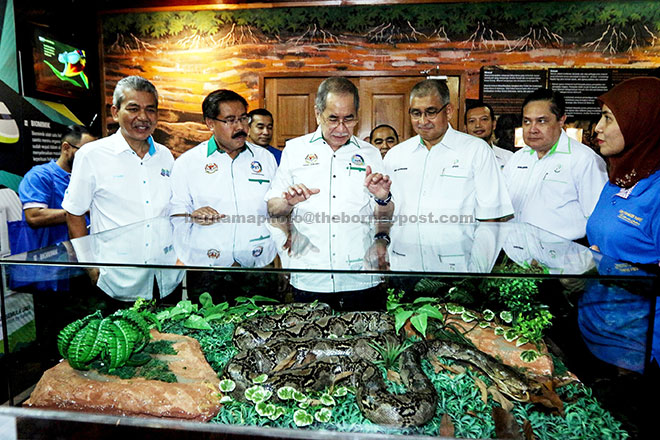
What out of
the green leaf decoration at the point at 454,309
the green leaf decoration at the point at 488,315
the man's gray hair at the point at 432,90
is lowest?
the green leaf decoration at the point at 488,315

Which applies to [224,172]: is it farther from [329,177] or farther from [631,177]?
[631,177]

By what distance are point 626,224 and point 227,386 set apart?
1.87 m

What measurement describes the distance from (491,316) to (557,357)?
46cm

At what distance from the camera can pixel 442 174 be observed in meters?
3.59

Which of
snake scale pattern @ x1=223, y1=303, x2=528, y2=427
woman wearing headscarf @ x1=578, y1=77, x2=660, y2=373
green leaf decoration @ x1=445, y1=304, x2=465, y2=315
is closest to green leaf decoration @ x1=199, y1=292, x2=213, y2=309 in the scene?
snake scale pattern @ x1=223, y1=303, x2=528, y2=427

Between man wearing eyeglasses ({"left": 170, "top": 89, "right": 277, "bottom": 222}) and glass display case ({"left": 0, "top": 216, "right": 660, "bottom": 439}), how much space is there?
1.16 m

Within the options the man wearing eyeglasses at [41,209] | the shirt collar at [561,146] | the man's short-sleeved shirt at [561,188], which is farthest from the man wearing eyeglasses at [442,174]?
the man wearing eyeglasses at [41,209]

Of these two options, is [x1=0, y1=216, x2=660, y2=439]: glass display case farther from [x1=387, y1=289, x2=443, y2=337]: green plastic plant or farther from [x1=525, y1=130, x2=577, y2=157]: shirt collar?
[x1=525, y1=130, x2=577, y2=157]: shirt collar

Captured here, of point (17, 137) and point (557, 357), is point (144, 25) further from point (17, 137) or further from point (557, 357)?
point (557, 357)

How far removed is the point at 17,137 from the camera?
150 inches

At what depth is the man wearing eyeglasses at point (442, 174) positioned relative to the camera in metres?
3.48

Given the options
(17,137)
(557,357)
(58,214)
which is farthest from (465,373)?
(17,137)

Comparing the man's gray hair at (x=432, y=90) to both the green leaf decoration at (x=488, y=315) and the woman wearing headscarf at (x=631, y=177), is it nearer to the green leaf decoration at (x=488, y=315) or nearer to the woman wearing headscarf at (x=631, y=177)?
the woman wearing headscarf at (x=631, y=177)

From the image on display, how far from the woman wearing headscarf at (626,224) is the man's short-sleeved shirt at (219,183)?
2.32 metres
